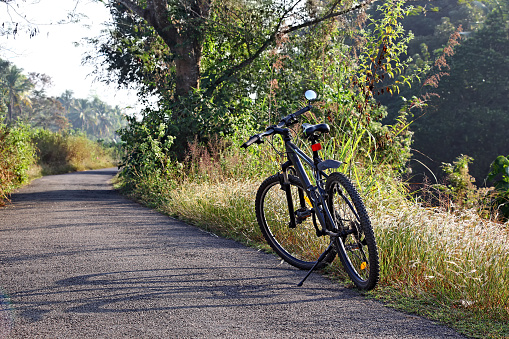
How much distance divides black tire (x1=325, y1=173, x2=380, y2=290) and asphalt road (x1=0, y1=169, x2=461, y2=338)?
221 mm

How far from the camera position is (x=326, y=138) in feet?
28.9

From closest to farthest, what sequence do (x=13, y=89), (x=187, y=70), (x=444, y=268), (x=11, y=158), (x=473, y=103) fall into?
(x=444, y=268) → (x=11, y=158) → (x=187, y=70) → (x=473, y=103) → (x=13, y=89)

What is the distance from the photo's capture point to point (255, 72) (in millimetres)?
14625

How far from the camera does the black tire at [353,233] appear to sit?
3547 mm

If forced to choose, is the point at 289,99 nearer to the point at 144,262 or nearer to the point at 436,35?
the point at 144,262

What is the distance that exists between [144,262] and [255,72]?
1074cm

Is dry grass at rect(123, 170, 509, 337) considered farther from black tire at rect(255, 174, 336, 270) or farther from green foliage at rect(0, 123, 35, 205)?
green foliage at rect(0, 123, 35, 205)

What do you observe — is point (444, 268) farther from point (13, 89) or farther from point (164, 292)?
point (13, 89)

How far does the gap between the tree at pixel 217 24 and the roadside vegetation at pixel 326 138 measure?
43 millimetres

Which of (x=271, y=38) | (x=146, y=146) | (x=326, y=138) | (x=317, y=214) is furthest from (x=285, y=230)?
(x=271, y=38)

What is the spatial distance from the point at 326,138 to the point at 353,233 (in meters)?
5.22

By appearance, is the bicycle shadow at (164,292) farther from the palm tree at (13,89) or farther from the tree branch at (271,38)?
the palm tree at (13,89)

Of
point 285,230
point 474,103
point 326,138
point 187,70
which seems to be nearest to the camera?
point 285,230

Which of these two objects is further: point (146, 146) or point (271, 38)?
point (271, 38)
